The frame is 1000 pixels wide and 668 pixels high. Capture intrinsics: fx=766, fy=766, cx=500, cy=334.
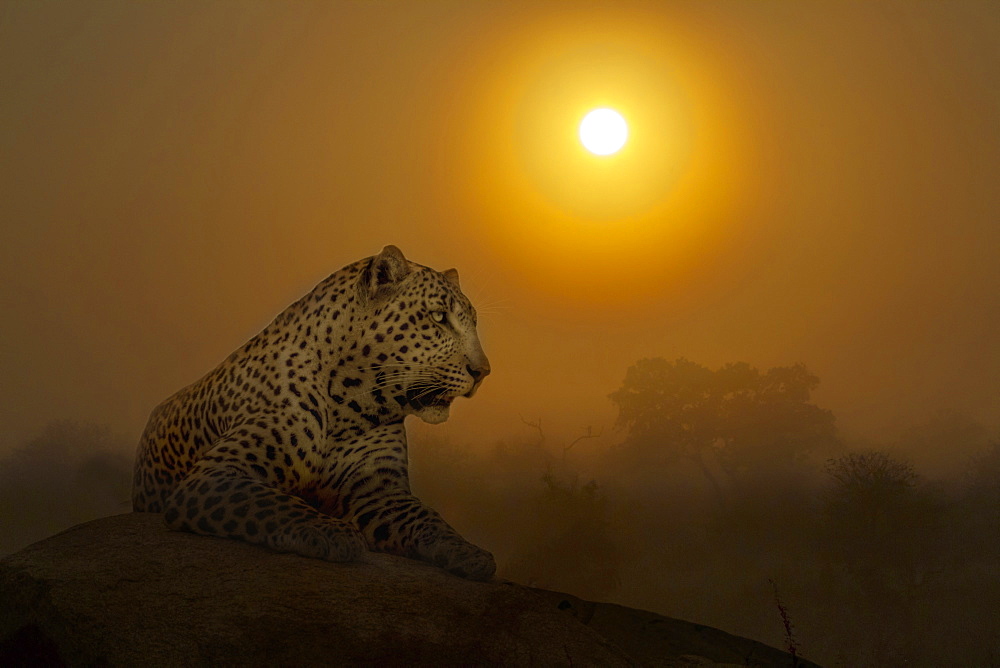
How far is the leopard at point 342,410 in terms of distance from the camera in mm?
4277

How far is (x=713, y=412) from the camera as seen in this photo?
12.9 meters

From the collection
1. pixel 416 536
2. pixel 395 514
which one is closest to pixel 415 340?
pixel 395 514

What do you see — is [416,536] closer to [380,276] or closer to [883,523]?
[380,276]

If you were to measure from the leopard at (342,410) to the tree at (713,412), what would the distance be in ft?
26.2

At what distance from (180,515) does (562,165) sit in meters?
9.49

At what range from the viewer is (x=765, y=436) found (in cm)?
1277

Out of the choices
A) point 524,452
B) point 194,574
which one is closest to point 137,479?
point 194,574

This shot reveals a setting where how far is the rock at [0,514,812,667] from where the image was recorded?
3088 millimetres

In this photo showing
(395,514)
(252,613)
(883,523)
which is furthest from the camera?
(883,523)

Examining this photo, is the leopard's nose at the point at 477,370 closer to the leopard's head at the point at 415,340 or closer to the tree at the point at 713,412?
the leopard's head at the point at 415,340

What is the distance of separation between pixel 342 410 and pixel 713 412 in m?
9.26

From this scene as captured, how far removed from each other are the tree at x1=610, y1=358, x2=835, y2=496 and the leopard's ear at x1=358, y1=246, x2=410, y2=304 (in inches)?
326

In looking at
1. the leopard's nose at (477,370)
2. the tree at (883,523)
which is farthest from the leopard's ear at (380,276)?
the tree at (883,523)

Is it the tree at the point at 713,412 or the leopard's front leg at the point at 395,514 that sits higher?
the tree at the point at 713,412
